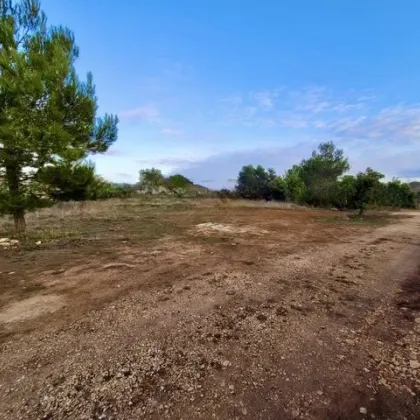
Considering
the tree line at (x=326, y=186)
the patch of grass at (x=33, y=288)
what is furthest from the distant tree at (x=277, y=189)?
the patch of grass at (x=33, y=288)

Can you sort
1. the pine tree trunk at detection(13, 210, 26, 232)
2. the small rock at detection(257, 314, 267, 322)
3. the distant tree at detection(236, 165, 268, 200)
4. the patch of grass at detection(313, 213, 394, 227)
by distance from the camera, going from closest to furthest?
the small rock at detection(257, 314, 267, 322) → the pine tree trunk at detection(13, 210, 26, 232) → the patch of grass at detection(313, 213, 394, 227) → the distant tree at detection(236, 165, 268, 200)

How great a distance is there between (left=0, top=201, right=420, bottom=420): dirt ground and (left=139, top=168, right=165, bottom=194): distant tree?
1358 inches

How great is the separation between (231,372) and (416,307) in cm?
280

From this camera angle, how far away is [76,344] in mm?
2568

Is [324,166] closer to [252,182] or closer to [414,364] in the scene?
[252,182]

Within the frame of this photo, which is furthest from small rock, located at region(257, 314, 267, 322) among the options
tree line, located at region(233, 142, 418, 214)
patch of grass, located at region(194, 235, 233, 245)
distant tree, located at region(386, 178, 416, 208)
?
distant tree, located at region(386, 178, 416, 208)

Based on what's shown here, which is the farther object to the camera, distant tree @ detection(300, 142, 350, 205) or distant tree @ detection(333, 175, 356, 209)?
distant tree @ detection(300, 142, 350, 205)

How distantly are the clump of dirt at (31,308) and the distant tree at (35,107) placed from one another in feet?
15.4

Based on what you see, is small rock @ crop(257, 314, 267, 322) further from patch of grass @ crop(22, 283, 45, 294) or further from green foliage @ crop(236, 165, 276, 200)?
green foliage @ crop(236, 165, 276, 200)

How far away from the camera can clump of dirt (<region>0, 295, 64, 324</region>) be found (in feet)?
10.3

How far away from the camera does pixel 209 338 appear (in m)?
2.69

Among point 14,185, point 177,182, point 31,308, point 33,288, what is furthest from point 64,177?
point 177,182

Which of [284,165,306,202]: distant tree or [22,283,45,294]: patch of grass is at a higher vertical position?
[284,165,306,202]: distant tree

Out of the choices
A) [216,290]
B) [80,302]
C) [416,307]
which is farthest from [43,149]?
[416,307]
